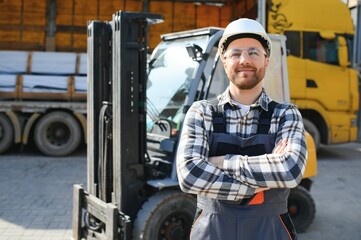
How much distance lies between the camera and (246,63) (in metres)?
1.88

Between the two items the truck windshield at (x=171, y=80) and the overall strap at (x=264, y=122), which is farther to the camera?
the truck windshield at (x=171, y=80)

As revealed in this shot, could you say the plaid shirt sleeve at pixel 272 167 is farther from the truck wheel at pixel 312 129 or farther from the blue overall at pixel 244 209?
the truck wheel at pixel 312 129

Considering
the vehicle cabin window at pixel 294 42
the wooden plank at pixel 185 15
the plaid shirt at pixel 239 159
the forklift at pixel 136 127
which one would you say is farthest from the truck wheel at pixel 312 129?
the plaid shirt at pixel 239 159

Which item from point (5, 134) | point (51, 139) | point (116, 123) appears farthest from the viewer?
point (51, 139)

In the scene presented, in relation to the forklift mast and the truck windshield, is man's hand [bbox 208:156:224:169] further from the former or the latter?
the truck windshield

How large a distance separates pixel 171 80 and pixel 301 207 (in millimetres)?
2084

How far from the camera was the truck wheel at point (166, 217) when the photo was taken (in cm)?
361

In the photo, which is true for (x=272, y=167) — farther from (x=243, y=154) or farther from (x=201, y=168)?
(x=201, y=168)

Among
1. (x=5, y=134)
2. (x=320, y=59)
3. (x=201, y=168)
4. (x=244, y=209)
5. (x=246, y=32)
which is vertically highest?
(x=320, y=59)

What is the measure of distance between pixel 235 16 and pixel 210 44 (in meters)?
6.88

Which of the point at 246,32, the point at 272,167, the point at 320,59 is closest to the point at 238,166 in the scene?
the point at 272,167

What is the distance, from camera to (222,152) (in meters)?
1.91

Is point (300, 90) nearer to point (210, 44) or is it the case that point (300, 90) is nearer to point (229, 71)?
point (210, 44)

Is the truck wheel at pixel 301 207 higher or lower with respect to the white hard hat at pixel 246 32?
lower
